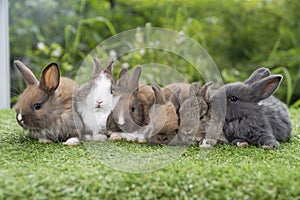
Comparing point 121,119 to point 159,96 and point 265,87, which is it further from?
point 265,87

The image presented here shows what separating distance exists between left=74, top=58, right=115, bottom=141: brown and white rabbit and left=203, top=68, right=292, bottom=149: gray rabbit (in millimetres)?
528

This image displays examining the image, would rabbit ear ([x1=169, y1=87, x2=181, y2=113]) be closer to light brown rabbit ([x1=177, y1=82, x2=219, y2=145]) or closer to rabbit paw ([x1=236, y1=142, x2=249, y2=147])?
light brown rabbit ([x1=177, y1=82, x2=219, y2=145])

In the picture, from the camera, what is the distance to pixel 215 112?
7.55 ft

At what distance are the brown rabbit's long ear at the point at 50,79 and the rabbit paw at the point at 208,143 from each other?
795mm

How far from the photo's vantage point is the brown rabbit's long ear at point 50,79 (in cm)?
227

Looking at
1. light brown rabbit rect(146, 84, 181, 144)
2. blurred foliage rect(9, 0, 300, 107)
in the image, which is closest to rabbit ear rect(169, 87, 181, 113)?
light brown rabbit rect(146, 84, 181, 144)

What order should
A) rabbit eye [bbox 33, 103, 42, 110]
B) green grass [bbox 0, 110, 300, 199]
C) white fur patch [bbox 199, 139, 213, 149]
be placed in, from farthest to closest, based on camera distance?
1. rabbit eye [bbox 33, 103, 42, 110]
2. white fur patch [bbox 199, 139, 213, 149]
3. green grass [bbox 0, 110, 300, 199]

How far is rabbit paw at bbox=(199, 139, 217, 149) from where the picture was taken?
2.20 m

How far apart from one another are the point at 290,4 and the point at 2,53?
3.46m

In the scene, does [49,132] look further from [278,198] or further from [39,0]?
[39,0]

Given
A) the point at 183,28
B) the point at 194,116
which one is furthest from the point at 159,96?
the point at 183,28

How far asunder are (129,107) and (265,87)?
27.2 inches

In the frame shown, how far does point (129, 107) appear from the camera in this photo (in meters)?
2.34

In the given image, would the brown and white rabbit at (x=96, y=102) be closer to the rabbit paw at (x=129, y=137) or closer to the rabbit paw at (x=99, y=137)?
the rabbit paw at (x=99, y=137)
